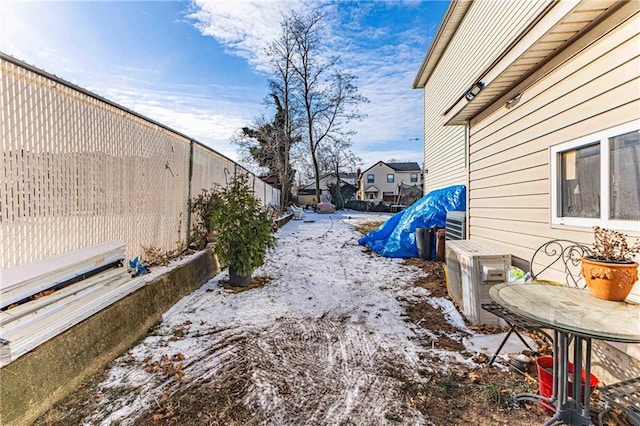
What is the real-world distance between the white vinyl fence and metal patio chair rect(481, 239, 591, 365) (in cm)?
359

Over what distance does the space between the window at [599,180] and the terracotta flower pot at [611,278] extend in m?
0.41

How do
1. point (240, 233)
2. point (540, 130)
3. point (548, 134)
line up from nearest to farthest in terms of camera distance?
point (548, 134) → point (540, 130) → point (240, 233)

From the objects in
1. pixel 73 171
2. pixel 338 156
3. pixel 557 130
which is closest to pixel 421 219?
pixel 557 130

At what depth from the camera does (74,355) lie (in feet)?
6.68

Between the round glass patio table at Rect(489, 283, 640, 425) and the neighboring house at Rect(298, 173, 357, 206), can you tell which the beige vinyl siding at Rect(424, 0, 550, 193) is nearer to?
the round glass patio table at Rect(489, 283, 640, 425)

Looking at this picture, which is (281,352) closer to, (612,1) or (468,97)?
(612,1)

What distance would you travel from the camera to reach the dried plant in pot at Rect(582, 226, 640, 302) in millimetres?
1721

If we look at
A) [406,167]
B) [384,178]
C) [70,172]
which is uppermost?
[406,167]

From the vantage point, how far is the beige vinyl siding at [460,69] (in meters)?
5.21

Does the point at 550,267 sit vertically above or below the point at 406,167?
below

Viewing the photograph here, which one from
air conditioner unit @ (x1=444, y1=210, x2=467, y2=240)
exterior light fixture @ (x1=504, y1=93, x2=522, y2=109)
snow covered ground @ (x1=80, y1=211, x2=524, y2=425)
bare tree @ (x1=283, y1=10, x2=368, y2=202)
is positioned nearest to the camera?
snow covered ground @ (x1=80, y1=211, x2=524, y2=425)

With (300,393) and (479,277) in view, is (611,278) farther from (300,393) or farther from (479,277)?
(300,393)

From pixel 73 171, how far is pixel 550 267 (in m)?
4.52

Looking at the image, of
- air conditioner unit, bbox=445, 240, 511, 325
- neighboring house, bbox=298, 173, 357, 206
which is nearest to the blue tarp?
air conditioner unit, bbox=445, 240, 511, 325
